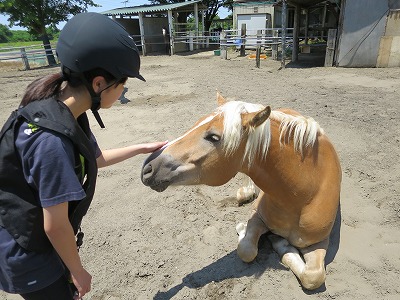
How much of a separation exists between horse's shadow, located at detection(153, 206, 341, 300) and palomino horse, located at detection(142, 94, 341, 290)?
110mm

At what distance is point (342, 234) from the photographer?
261 cm

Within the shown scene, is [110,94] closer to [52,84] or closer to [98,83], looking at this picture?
[98,83]

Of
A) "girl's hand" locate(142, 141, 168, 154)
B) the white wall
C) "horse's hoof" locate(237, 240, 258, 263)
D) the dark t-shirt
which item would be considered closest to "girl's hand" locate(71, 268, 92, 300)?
the dark t-shirt

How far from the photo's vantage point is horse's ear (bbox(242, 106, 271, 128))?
1.67m

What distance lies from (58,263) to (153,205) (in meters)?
1.88

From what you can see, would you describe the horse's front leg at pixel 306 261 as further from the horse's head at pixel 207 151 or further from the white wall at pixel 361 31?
the white wall at pixel 361 31

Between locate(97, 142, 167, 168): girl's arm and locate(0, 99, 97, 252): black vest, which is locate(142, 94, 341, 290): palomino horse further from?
locate(0, 99, 97, 252): black vest

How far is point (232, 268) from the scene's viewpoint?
236cm

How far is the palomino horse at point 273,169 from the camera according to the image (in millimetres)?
1775

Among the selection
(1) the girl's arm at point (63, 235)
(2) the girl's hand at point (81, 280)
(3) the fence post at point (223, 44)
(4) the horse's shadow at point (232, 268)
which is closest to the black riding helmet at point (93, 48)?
(1) the girl's arm at point (63, 235)

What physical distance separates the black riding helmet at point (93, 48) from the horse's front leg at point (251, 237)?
5.44 ft

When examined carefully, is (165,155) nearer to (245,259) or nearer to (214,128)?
(214,128)

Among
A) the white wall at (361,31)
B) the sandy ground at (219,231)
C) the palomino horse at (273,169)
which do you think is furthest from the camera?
the white wall at (361,31)

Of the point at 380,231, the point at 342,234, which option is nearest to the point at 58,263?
the point at 342,234
